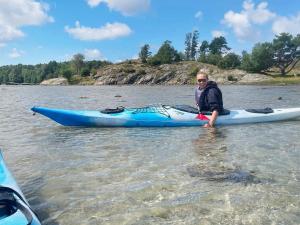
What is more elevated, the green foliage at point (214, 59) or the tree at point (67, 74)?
the green foliage at point (214, 59)

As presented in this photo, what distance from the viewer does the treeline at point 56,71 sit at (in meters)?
125

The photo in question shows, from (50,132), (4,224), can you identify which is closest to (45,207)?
(4,224)

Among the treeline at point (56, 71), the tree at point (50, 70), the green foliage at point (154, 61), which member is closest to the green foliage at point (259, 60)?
the green foliage at point (154, 61)

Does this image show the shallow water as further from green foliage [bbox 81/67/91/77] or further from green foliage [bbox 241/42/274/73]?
green foliage [bbox 81/67/91/77]

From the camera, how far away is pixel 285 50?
102 metres

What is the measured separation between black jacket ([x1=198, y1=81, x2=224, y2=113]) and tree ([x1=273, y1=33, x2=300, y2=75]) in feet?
308

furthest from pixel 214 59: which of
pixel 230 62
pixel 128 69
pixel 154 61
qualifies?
pixel 128 69

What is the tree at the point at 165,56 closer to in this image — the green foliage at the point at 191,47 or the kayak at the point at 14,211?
the green foliage at the point at 191,47

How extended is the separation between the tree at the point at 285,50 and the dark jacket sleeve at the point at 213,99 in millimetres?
93954

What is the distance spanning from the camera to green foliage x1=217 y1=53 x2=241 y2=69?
106 metres

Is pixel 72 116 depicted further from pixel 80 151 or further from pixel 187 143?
pixel 187 143

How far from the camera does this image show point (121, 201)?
542 centimetres

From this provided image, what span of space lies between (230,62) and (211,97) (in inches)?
3866

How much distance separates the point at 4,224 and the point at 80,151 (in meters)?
5.59
